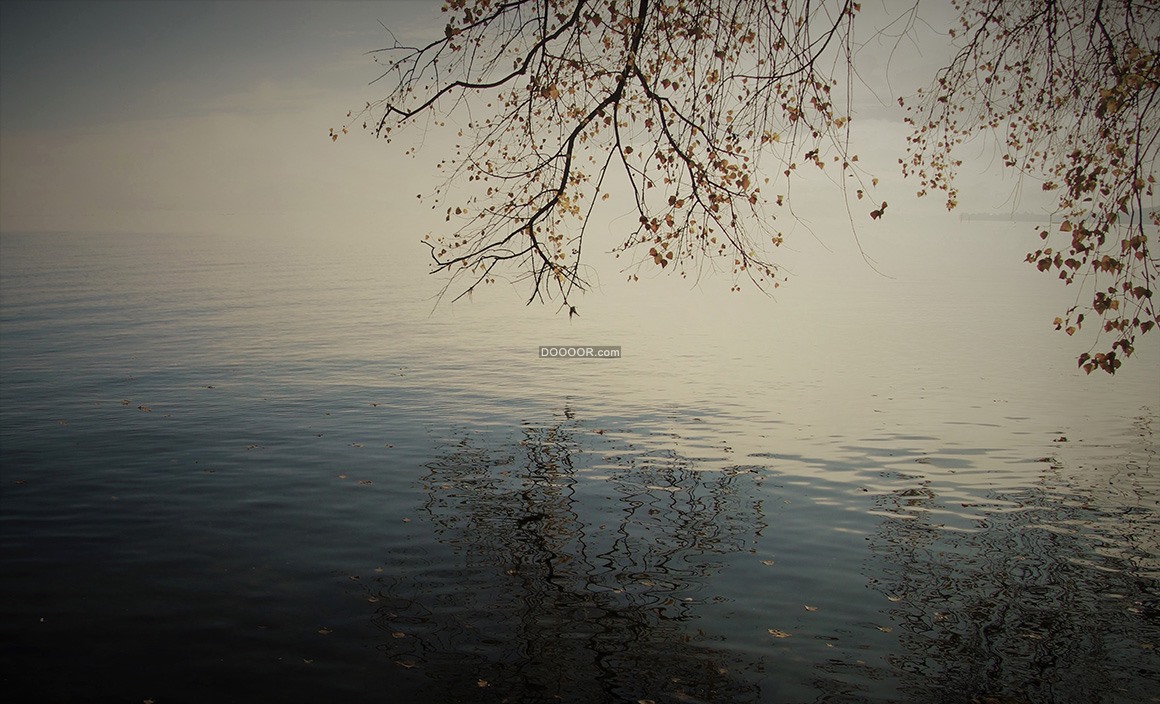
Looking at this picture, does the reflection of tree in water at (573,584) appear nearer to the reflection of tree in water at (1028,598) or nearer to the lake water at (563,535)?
the lake water at (563,535)

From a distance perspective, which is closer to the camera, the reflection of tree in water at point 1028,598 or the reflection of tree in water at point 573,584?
the reflection of tree in water at point 573,584

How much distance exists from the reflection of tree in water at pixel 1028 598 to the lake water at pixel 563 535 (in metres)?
0.07

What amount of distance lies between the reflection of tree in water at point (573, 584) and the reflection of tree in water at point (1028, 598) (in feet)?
10.8

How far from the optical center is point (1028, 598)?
14211 mm

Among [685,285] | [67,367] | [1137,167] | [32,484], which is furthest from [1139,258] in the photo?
[685,285]

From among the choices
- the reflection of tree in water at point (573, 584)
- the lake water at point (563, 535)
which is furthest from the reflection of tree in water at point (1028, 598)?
the reflection of tree in water at point (573, 584)

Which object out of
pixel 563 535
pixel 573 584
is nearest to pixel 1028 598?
pixel 573 584

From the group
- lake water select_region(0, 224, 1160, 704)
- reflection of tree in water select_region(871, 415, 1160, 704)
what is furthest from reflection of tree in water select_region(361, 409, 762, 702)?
reflection of tree in water select_region(871, 415, 1160, 704)

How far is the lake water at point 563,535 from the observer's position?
37.0 ft

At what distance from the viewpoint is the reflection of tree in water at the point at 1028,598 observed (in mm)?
11203

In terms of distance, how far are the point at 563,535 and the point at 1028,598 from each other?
9.14 metres

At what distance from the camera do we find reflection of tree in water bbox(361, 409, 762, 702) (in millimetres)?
11070

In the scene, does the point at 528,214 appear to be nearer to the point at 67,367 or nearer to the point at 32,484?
the point at 32,484

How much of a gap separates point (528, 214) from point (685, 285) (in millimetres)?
152187
